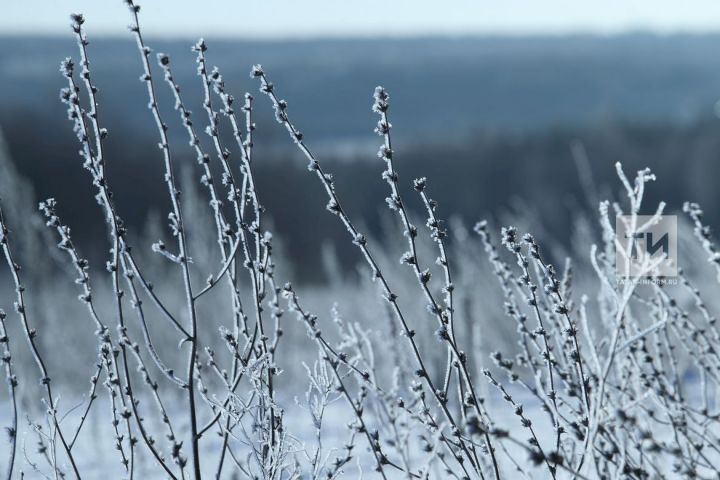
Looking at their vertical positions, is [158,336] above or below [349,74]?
below

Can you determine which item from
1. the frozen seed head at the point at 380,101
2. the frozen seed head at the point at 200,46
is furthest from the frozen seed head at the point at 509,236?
the frozen seed head at the point at 200,46

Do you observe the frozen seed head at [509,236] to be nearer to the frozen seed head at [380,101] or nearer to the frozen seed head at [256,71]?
the frozen seed head at [380,101]

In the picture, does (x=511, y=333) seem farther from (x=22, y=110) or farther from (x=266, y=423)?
(x=22, y=110)

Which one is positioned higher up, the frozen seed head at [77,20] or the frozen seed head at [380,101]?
the frozen seed head at [77,20]

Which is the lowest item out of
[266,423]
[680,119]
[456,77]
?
[266,423]

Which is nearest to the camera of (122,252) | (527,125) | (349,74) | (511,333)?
(122,252)

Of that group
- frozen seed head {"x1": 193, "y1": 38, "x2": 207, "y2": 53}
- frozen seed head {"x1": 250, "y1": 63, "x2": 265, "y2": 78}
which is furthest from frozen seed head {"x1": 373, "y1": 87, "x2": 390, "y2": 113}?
frozen seed head {"x1": 193, "y1": 38, "x2": 207, "y2": 53}

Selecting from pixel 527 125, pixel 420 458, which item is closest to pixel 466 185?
pixel 527 125

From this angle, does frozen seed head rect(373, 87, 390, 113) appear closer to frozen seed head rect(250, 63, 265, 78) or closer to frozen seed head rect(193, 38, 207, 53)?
frozen seed head rect(250, 63, 265, 78)

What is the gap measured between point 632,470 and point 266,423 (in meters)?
1.00

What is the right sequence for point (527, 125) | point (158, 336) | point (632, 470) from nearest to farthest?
1. point (632, 470)
2. point (158, 336)
3. point (527, 125)

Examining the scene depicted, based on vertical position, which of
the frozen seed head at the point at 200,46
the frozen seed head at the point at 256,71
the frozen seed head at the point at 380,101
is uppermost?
the frozen seed head at the point at 200,46

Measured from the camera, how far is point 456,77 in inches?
2431

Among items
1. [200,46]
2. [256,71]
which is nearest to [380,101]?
[256,71]
